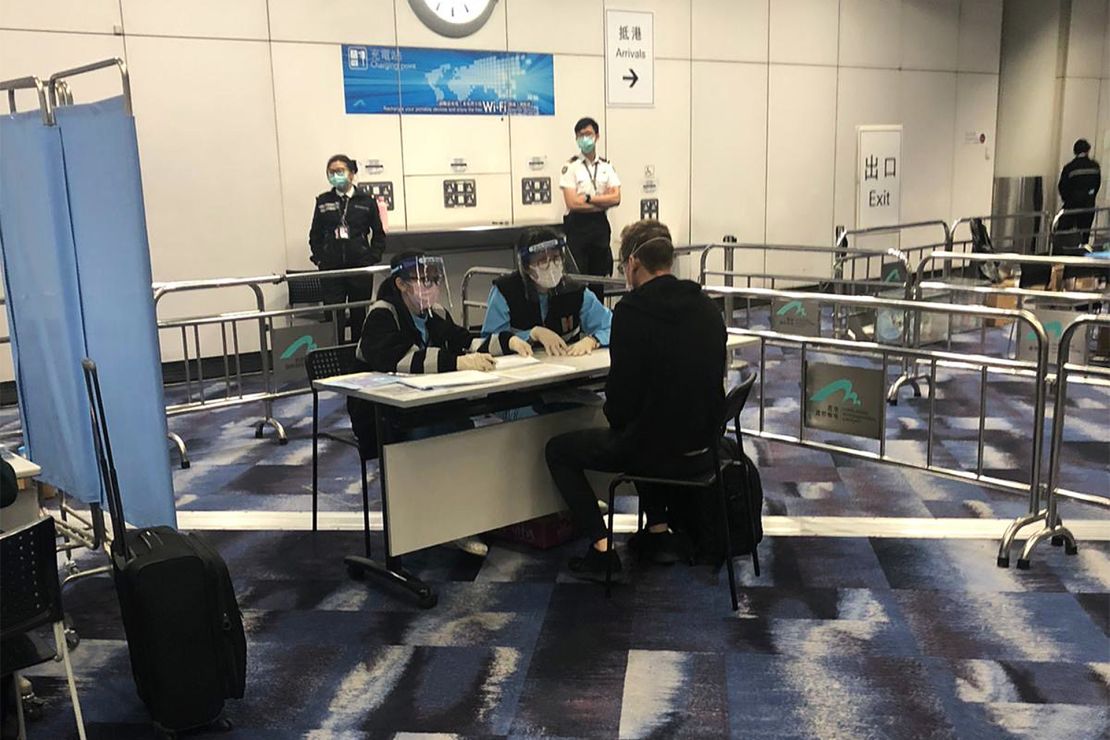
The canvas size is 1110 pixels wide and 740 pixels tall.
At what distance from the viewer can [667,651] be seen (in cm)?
348

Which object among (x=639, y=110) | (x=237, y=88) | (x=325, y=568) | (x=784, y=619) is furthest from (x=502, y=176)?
(x=784, y=619)

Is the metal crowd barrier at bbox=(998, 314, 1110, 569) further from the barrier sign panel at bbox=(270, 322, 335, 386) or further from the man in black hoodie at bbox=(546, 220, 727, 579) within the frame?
the barrier sign panel at bbox=(270, 322, 335, 386)

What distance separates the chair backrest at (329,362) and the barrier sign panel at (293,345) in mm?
1695

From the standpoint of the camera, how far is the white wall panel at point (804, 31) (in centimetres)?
1095

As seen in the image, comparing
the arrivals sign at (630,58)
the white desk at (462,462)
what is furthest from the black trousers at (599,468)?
the arrivals sign at (630,58)

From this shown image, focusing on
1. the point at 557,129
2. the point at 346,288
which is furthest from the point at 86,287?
the point at 557,129

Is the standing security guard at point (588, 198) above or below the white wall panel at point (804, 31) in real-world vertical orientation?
below

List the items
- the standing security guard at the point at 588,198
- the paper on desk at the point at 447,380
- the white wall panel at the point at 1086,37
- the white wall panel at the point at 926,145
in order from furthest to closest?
the white wall panel at the point at 1086,37 < the white wall panel at the point at 926,145 < the standing security guard at the point at 588,198 < the paper on desk at the point at 447,380

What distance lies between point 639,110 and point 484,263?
244cm

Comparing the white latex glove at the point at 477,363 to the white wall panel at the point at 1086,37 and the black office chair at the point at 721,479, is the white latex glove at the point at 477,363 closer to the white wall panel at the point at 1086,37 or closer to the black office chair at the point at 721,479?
the black office chair at the point at 721,479

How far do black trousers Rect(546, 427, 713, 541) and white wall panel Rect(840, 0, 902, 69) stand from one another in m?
8.92

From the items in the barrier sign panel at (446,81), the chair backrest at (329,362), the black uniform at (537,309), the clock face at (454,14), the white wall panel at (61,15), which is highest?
the clock face at (454,14)

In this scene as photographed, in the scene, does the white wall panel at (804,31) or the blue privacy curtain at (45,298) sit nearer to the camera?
the blue privacy curtain at (45,298)

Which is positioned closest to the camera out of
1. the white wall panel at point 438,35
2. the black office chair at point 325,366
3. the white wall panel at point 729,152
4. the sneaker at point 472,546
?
the sneaker at point 472,546
